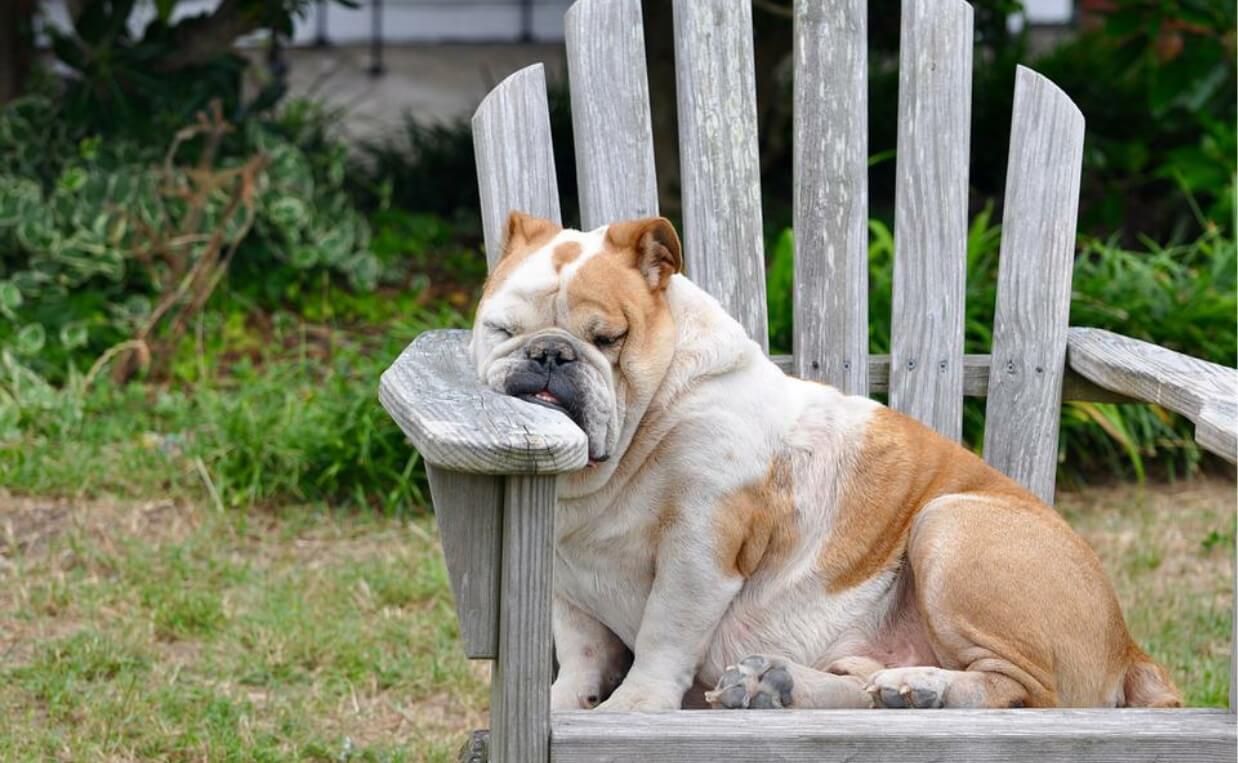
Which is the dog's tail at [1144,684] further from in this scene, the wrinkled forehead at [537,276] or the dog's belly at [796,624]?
the wrinkled forehead at [537,276]

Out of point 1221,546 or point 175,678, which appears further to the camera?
point 1221,546

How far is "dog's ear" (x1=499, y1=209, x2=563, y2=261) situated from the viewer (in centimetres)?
241

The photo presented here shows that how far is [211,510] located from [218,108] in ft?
4.48

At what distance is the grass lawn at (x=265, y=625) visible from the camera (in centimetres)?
319

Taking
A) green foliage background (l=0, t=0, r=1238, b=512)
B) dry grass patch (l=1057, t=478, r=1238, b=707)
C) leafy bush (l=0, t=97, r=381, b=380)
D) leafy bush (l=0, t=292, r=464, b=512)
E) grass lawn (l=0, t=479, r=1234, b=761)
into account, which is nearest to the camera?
grass lawn (l=0, t=479, r=1234, b=761)

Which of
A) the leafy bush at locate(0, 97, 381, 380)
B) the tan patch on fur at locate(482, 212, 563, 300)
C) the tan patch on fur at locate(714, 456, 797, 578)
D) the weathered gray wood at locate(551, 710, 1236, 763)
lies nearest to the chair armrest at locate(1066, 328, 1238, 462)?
the weathered gray wood at locate(551, 710, 1236, 763)

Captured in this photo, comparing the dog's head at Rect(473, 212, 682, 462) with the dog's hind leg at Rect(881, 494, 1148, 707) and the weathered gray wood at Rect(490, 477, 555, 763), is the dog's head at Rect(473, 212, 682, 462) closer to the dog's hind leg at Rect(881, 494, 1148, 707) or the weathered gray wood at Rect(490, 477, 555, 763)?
the weathered gray wood at Rect(490, 477, 555, 763)

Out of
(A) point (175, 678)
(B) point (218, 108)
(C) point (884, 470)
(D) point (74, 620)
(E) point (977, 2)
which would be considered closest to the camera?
(C) point (884, 470)

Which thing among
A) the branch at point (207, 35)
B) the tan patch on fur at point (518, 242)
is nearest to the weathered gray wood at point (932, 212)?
the tan patch on fur at point (518, 242)

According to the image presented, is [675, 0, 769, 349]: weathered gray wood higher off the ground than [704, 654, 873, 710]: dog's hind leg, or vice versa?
[675, 0, 769, 349]: weathered gray wood

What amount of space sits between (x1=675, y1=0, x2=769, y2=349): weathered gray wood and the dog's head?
2.24 feet

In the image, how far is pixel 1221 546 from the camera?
14.5 ft

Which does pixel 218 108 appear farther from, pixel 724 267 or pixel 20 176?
pixel 724 267

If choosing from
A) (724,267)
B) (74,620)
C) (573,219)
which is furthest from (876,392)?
(573,219)
